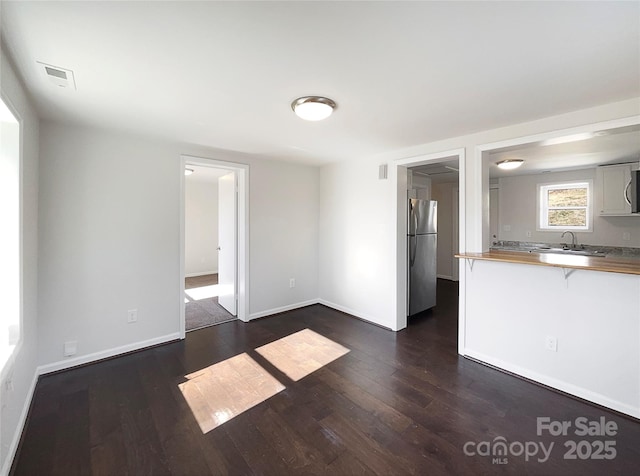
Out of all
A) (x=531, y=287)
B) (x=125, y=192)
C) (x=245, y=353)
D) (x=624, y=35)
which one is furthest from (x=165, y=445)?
(x=624, y=35)

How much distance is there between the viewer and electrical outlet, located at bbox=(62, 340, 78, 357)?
8.70 ft

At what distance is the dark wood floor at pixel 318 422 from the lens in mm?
1616

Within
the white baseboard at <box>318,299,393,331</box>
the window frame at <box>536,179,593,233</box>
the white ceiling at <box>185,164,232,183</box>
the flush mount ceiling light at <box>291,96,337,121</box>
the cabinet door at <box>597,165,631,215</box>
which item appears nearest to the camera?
the flush mount ceiling light at <box>291,96,337,121</box>

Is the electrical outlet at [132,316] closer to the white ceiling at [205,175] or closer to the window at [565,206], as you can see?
the white ceiling at [205,175]

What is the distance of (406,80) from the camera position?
1820 millimetres

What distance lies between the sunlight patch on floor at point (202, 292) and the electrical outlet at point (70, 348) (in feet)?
7.62

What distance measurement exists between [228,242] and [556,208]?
19.6 feet

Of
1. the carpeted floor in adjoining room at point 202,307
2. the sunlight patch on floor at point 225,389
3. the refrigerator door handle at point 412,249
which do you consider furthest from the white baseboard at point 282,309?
the refrigerator door handle at point 412,249

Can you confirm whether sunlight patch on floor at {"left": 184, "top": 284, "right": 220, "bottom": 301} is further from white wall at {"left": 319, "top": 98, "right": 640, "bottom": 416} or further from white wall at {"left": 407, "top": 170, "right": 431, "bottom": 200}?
white wall at {"left": 407, "top": 170, "right": 431, "bottom": 200}

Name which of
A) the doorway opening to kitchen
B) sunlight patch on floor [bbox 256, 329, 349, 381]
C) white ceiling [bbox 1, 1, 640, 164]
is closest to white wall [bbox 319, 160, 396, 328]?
the doorway opening to kitchen

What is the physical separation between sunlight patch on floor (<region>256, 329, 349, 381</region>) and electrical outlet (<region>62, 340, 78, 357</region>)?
68.5 inches

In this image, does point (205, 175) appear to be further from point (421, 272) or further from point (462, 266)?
point (462, 266)

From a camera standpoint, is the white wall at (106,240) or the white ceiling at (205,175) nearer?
the white wall at (106,240)

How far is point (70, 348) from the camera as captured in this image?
8.75 ft
